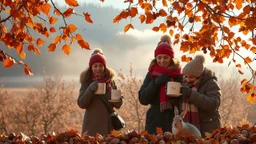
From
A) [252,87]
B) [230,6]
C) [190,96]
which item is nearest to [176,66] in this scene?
[190,96]

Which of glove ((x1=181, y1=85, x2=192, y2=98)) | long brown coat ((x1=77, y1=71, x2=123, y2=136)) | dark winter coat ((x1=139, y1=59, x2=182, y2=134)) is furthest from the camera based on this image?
long brown coat ((x1=77, y1=71, x2=123, y2=136))

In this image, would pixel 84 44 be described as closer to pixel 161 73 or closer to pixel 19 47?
pixel 19 47

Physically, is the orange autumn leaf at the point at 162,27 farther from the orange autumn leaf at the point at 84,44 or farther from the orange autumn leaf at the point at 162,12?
the orange autumn leaf at the point at 84,44

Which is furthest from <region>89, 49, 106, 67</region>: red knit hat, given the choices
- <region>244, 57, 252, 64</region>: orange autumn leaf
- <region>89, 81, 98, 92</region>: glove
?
<region>244, 57, 252, 64</region>: orange autumn leaf

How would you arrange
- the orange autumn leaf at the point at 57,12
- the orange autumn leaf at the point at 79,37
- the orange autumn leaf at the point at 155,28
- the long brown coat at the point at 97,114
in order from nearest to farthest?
the orange autumn leaf at the point at 79,37
the orange autumn leaf at the point at 57,12
the orange autumn leaf at the point at 155,28
the long brown coat at the point at 97,114

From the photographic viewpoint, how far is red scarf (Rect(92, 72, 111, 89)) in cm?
465

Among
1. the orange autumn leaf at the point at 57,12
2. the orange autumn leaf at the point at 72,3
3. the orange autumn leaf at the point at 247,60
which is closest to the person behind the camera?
the orange autumn leaf at the point at 72,3

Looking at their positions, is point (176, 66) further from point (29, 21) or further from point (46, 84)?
point (46, 84)

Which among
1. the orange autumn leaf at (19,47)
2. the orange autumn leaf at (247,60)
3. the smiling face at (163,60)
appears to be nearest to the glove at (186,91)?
the smiling face at (163,60)

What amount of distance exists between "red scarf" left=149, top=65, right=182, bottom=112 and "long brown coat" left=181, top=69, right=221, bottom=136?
0.25m

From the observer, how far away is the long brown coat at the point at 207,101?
156 inches

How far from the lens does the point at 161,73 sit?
4207 millimetres

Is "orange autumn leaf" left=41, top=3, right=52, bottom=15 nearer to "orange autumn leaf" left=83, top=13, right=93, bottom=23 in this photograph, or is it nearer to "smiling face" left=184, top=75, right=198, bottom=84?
"orange autumn leaf" left=83, top=13, right=93, bottom=23

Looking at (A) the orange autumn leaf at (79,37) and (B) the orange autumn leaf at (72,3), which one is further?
(A) the orange autumn leaf at (79,37)
